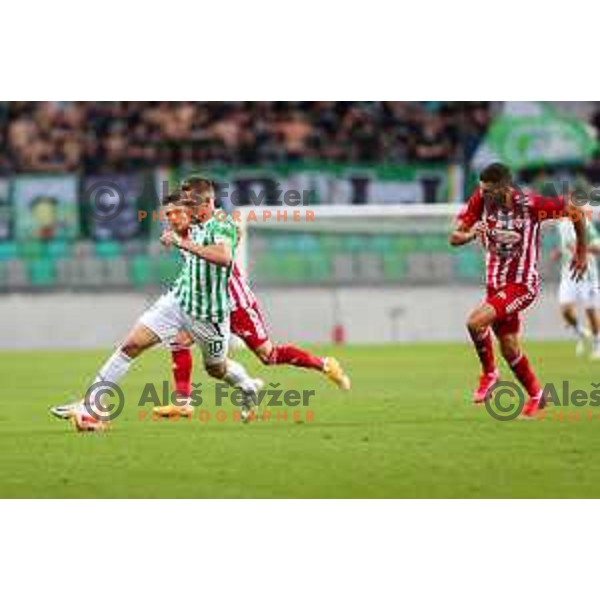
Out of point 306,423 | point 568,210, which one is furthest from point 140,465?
point 568,210

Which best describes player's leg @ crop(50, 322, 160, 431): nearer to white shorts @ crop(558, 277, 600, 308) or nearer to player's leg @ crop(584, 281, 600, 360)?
white shorts @ crop(558, 277, 600, 308)

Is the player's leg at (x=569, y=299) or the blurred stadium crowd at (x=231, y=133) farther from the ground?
the blurred stadium crowd at (x=231, y=133)

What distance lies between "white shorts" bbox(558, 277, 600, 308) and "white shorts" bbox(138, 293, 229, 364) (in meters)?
8.59

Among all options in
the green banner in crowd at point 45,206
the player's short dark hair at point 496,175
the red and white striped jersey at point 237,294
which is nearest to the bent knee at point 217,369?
the red and white striped jersey at point 237,294

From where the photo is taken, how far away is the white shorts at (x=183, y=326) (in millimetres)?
11008

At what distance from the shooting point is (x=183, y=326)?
11117 mm

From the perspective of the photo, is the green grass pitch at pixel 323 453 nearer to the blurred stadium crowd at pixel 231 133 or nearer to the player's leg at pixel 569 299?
the player's leg at pixel 569 299

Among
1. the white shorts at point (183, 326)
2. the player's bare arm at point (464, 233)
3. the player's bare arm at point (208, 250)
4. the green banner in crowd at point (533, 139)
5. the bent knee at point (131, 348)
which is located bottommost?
the bent knee at point (131, 348)

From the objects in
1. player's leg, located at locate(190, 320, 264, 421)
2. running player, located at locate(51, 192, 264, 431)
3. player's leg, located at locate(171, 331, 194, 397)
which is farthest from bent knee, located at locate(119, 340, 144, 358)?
player's leg, located at locate(171, 331, 194, 397)

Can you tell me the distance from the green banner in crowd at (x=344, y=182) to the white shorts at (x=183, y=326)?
1514cm

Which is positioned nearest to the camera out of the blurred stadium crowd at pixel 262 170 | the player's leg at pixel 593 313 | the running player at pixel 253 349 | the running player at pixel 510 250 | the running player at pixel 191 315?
the running player at pixel 191 315

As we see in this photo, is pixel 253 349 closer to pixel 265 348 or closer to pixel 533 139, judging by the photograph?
pixel 265 348

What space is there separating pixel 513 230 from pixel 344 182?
14.8m

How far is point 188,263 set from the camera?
11086 millimetres
